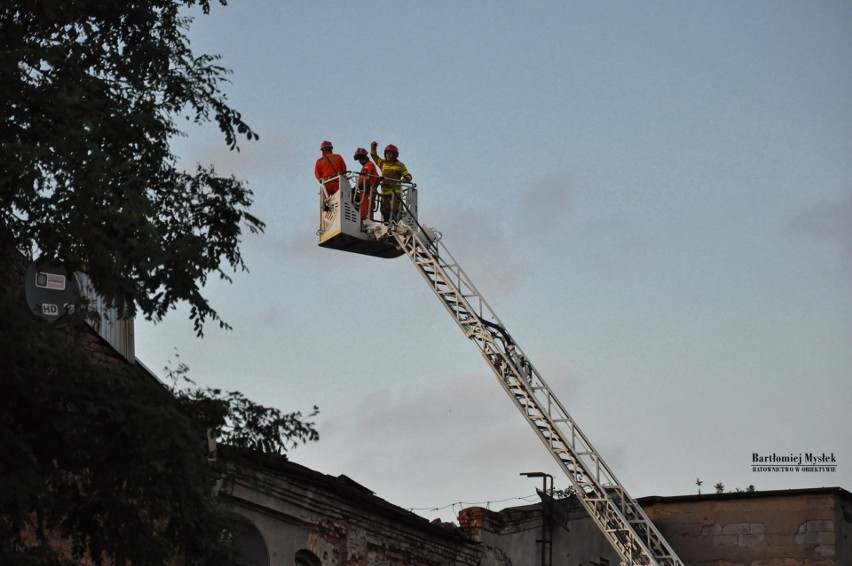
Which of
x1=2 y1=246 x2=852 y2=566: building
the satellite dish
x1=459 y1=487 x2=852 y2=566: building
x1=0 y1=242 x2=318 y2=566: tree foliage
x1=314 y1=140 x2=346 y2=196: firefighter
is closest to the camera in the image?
x1=0 y1=242 x2=318 y2=566: tree foliage

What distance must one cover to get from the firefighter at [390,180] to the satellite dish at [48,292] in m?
10.9

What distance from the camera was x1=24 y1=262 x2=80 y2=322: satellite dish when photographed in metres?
15.4

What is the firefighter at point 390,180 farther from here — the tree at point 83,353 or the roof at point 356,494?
the tree at point 83,353

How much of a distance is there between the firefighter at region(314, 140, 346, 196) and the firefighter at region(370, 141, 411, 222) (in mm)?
698

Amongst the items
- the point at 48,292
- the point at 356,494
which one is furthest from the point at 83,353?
the point at 356,494

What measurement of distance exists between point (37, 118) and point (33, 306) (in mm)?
4123

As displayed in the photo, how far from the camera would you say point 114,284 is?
439 inches

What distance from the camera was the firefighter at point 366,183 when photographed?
85.2 feet

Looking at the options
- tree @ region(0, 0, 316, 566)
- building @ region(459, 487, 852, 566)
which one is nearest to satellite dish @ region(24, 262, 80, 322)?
tree @ region(0, 0, 316, 566)

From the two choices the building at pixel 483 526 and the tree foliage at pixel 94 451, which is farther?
the building at pixel 483 526

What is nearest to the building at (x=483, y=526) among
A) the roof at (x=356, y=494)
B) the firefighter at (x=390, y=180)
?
the roof at (x=356, y=494)

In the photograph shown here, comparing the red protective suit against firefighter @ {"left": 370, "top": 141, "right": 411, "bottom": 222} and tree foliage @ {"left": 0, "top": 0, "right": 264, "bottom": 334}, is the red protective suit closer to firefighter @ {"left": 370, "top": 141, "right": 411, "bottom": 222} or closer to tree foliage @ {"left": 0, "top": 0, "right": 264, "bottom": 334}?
firefighter @ {"left": 370, "top": 141, "right": 411, "bottom": 222}

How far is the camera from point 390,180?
2611 centimetres

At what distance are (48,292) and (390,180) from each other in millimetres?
11266
